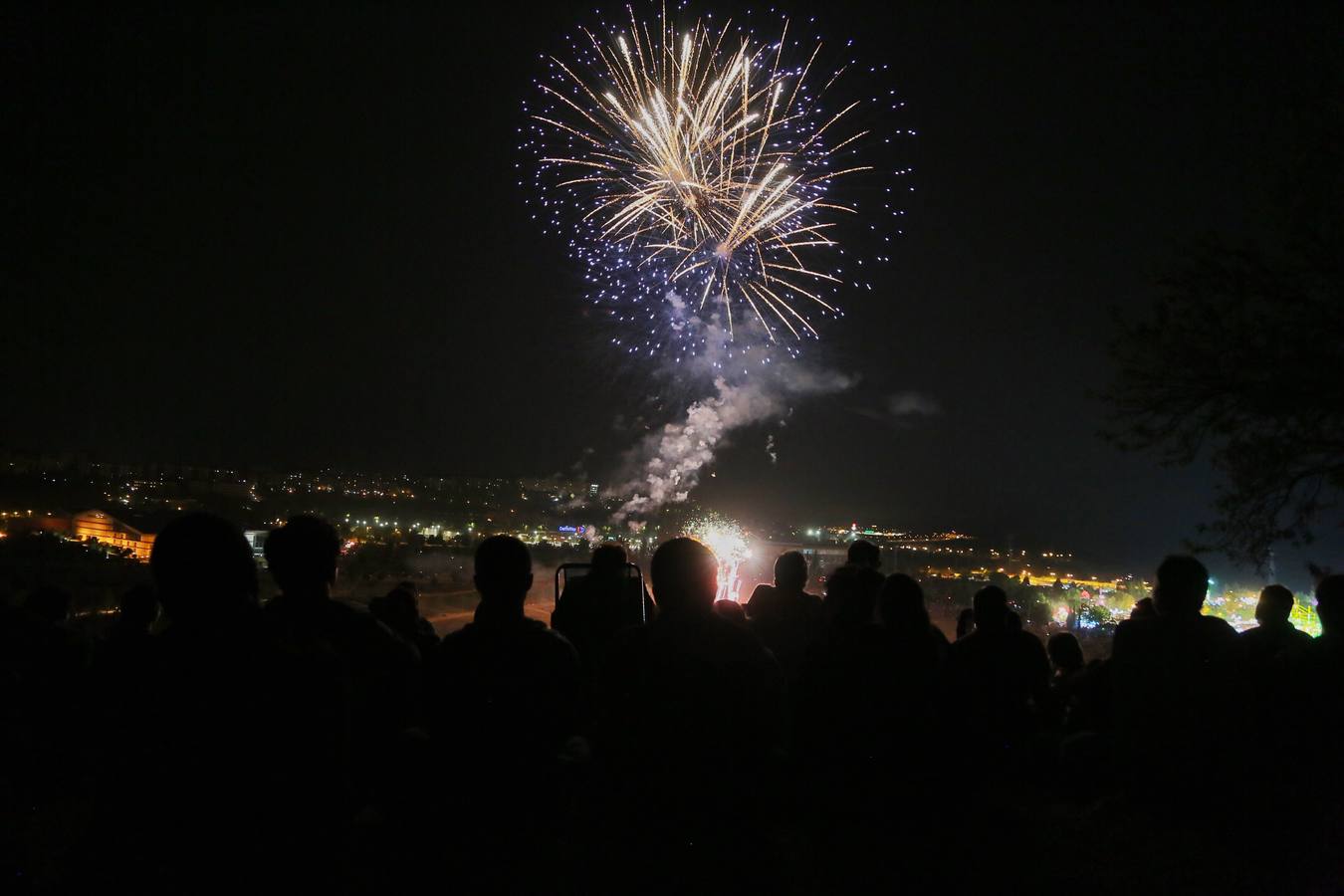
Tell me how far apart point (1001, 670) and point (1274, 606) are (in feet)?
8.11

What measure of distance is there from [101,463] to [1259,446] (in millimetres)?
72574

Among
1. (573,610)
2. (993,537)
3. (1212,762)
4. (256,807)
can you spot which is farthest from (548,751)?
(993,537)

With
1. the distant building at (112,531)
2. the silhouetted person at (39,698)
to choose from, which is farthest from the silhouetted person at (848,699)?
the distant building at (112,531)

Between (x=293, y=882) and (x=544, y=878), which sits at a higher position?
(x=293, y=882)

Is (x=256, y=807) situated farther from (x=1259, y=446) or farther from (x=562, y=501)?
(x=562, y=501)

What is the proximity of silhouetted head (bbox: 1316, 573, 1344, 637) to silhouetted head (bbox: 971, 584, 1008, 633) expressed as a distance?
1890mm

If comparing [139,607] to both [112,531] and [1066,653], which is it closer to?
[1066,653]

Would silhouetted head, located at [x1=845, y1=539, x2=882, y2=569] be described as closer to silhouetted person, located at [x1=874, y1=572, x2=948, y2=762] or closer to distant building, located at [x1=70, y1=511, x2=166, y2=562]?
silhouetted person, located at [x1=874, y1=572, x2=948, y2=762]

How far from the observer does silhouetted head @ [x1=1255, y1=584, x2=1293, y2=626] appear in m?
5.79

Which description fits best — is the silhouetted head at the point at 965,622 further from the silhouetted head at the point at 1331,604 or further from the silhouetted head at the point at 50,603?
the silhouetted head at the point at 50,603

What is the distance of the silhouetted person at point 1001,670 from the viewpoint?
5.01 metres

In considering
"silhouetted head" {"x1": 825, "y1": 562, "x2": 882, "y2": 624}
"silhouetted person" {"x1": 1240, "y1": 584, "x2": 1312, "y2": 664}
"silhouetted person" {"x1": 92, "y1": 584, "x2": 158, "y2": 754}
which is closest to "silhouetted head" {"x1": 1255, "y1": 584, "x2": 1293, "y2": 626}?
"silhouetted person" {"x1": 1240, "y1": 584, "x2": 1312, "y2": 664}

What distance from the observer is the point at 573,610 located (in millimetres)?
5449

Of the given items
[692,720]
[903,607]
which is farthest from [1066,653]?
[692,720]
